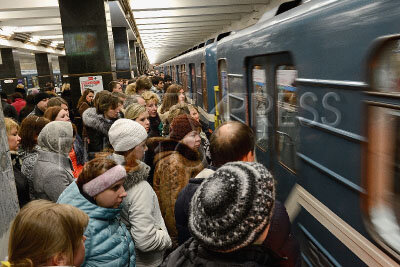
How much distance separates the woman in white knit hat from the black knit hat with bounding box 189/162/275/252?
1069mm

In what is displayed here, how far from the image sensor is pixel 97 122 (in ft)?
14.2

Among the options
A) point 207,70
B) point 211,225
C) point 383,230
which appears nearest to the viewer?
point 211,225

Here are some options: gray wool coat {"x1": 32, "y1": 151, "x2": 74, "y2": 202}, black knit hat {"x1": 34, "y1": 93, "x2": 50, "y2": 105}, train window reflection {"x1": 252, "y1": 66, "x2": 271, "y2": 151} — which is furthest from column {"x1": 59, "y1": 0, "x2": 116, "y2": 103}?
gray wool coat {"x1": 32, "y1": 151, "x2": 74, "y2": 202}

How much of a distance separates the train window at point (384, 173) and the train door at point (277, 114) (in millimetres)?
1013

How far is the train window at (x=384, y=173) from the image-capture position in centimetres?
174

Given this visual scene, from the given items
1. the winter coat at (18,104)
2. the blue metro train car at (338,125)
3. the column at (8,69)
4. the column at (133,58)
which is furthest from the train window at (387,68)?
the column at (133,58)

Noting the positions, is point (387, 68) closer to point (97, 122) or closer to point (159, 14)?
point (97, 122)

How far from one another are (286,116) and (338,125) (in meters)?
1.01

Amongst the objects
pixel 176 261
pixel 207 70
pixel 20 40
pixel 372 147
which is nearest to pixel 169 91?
pixel 207 70

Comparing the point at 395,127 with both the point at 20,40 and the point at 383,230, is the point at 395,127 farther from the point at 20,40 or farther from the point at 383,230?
the point at 20,40

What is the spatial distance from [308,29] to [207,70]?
16.8 ft

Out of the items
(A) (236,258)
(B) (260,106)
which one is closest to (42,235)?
(A) (236,258)

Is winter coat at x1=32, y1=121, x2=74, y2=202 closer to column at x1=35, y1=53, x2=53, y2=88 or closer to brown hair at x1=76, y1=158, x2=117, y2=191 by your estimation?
brown hair at x1=76, y1=158, x2=117, y2=191

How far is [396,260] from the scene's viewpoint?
67.2 inches
